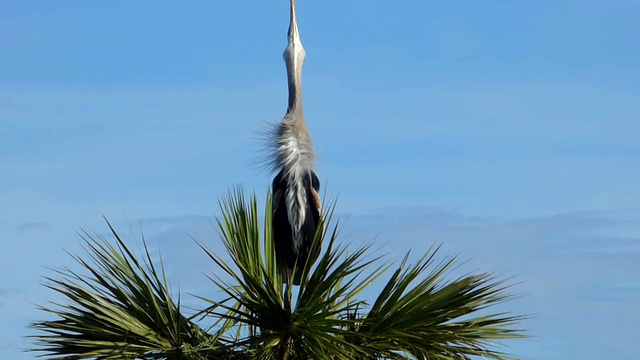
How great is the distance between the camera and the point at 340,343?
739 centimetres

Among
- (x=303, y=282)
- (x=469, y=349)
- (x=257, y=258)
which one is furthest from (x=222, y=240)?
(x=469, y=349)

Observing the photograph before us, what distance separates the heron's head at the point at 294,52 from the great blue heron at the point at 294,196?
0.58 meters

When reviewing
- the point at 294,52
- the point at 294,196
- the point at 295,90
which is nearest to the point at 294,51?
the point at 294,52

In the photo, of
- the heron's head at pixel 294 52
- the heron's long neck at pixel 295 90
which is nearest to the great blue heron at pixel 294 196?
the heron's long neck at pixel 295 90

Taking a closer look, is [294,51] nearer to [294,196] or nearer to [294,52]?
[294,52]

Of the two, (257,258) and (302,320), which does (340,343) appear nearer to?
(302,320)

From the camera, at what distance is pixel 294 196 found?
8.77 meters

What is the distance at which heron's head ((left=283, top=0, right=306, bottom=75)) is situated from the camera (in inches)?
365

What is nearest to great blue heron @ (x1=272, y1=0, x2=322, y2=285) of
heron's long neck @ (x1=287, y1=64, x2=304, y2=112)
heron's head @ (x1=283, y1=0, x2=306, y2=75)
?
heron's long neck @ (x1=287, y1=64, x2=304, y2=112)

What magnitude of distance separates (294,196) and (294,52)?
4.33ft

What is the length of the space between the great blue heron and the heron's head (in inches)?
22.8

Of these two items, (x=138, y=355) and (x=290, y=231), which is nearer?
(x=138, y=355)

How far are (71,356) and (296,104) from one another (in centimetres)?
283

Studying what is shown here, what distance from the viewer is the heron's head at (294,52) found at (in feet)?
30.5
